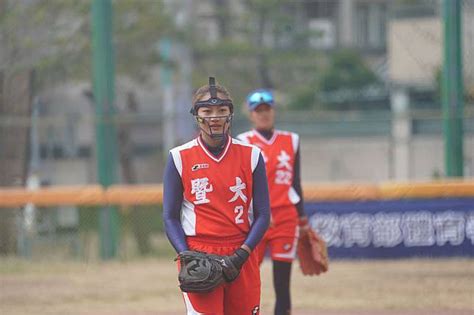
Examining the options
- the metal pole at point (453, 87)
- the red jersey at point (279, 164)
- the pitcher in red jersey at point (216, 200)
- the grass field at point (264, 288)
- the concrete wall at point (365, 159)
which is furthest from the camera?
the concrete wall at point (365, 159)

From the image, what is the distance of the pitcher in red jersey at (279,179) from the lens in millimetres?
9219

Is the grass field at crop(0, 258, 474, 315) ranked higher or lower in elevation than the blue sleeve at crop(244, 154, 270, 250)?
lower

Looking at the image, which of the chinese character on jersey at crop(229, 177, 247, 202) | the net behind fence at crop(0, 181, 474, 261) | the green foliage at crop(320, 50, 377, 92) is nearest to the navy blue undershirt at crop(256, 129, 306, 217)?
the chinese character on jersey at crop(229, 177, 247, 202)

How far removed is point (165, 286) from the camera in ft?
44.5

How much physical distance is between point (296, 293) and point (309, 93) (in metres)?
13.5

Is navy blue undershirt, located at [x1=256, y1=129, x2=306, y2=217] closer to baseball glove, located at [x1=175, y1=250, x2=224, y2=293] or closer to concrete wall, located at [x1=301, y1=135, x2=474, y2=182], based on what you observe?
baseball glove, located at [x1=175, y1=250, x2=224, y2=293]

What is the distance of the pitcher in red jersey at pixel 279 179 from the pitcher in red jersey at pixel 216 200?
260 cm

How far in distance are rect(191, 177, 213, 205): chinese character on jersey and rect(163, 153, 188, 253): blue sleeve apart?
11 centimetres

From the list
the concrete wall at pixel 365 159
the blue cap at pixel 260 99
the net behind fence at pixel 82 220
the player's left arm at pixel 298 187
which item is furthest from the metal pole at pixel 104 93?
the blue cap at pixel 260 99

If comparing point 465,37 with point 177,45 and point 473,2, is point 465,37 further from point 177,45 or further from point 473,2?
point 177,45

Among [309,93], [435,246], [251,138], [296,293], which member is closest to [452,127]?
[435,246]

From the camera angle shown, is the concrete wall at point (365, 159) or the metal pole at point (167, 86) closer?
the concrete wall at point (365, 159)

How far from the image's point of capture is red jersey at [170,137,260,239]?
6512mm

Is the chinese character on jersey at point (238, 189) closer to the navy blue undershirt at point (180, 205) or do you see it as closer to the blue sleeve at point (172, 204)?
the navy blue undershirt at point (180, 205)
